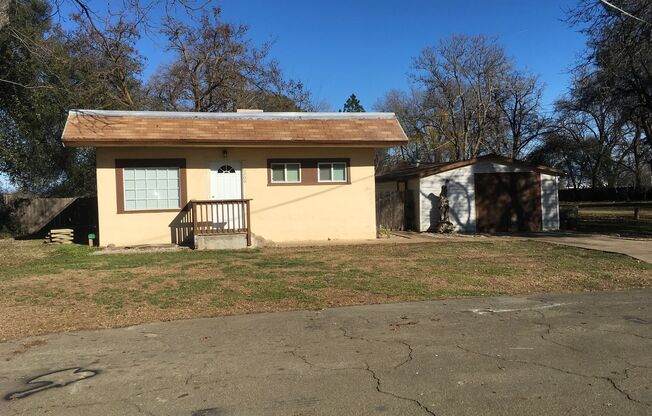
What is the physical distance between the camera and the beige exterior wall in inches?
587

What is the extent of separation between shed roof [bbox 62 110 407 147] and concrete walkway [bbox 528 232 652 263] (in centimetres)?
586

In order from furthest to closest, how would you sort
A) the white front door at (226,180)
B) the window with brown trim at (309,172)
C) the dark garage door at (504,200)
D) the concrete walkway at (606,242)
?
the dark garage door at (504,200)
the window with brown trim at (309,172)
the white front door at (226,180)
the concrete walkway at (606,242)

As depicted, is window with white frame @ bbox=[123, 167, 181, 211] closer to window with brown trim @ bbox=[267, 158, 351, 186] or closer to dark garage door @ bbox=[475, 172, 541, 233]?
window with brown trim @ bbox=[267, 158, 351, 186]

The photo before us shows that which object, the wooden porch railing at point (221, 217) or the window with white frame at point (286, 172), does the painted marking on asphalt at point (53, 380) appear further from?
the window with white frame at point (286, 172)

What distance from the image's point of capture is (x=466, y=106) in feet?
144

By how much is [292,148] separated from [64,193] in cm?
1825

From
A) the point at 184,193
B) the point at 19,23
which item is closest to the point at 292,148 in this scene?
the point at 184,193

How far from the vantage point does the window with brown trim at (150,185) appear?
49.2 feet

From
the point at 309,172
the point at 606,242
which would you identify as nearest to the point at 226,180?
the point at 309,172

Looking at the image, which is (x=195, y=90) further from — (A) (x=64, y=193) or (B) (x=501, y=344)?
(B) (x=501, y=344)

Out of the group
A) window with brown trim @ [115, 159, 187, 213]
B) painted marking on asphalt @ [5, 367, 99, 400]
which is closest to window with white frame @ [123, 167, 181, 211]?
window with brown trim @ [115, 159, 187, 213]

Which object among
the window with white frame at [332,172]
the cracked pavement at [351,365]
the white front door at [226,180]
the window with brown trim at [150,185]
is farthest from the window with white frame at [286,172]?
the cracked pavement at [351,365]

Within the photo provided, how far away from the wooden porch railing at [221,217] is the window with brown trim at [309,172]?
140 cm

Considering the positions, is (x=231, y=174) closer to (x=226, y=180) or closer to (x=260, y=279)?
(x=226, y=180)
